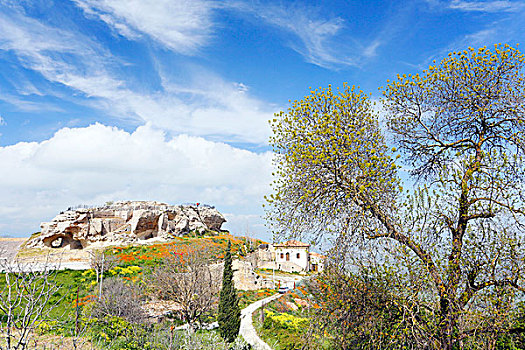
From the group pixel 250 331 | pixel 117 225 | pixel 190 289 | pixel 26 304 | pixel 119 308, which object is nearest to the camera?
pixel 26 304

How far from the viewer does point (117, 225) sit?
1767 inches

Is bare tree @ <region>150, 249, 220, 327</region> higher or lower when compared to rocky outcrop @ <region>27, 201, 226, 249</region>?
lower

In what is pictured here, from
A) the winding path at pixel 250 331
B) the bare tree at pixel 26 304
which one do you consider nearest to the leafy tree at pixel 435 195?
the bare tree at pixel 26 304

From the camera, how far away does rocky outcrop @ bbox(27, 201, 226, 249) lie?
41.1 metres

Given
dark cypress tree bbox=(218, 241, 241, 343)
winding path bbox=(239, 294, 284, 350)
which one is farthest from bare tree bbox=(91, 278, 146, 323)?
winding path bbox=(239, 294, 284, 350)

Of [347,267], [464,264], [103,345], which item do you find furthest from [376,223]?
[103,345]

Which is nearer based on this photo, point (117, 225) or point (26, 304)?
point (26, 304)

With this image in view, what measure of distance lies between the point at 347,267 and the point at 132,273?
2533cm

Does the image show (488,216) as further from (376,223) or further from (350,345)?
(350,345)

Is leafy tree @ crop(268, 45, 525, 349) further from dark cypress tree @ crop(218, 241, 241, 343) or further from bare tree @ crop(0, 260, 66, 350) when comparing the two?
dark cypress tree @ crop(218, 241, 241, 343)

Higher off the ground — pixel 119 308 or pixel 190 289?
pixel 190 289

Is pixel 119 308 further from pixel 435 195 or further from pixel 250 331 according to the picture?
pixel 435 195

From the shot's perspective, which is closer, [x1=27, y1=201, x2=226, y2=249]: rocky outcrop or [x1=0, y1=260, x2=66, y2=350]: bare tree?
[x1=0, y1=260, x2=66, y2=350]: bare tree

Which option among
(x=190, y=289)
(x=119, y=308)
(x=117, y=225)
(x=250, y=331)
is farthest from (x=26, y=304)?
(x=117, y=225)
